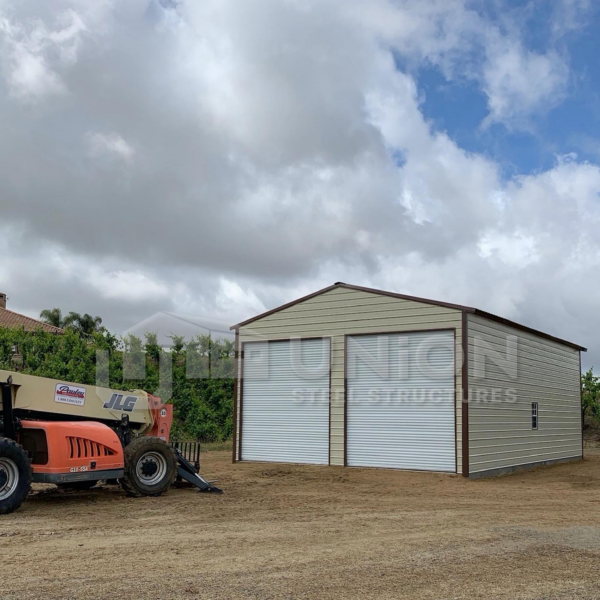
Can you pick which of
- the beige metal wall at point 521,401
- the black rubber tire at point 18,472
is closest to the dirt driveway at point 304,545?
the black rubber tire at point 18,472

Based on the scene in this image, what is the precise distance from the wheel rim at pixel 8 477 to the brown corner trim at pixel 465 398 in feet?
33.6

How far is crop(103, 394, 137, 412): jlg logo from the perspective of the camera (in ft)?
40.4

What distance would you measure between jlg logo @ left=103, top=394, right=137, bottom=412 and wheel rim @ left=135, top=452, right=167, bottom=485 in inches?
37.5

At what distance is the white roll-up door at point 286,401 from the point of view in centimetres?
1891

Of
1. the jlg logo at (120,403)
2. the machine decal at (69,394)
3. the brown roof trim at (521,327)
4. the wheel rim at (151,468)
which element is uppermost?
the brown roof trim at (521,327)

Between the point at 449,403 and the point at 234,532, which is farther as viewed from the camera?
the point at 449,403

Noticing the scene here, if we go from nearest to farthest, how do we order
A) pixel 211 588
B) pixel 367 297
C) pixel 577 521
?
pixel 211 588 < pixel 577 521 < pixel 367 297

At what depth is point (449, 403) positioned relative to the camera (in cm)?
1698

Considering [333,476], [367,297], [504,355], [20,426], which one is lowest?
[333,476]

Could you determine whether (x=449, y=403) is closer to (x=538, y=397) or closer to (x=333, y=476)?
(x=333, y=476)

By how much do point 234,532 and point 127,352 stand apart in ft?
56.2

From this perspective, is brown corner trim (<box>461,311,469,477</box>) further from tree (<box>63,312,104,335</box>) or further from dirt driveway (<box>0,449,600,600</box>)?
tree (<box>63,312,104,335</box>)

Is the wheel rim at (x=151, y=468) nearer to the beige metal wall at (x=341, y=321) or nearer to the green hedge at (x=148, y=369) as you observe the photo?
the beige metal wall at (x=341, y=321)

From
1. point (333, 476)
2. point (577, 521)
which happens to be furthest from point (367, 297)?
point (577, 521)
